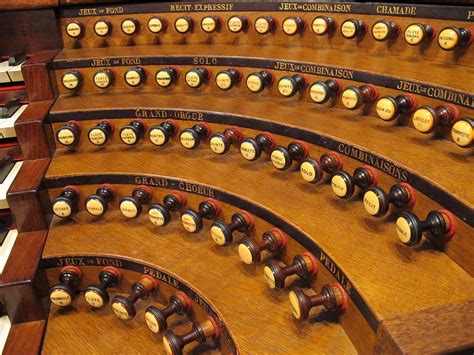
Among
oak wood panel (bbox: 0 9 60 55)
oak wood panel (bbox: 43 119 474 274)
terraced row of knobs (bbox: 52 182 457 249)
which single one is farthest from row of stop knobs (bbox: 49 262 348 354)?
oak wood panel (bbox: 0 9 60 55)

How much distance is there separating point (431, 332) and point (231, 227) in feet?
2.71

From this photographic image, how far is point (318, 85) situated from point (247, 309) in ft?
2.58

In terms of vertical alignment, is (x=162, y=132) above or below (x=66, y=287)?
above

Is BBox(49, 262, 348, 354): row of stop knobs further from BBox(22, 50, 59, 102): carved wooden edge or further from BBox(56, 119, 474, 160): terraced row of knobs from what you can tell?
BBox(22, 50, 59, 102): carved wooden edge

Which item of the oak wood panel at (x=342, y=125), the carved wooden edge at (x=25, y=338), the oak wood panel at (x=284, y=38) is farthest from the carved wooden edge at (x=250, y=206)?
the oak wood panel at (x=284, y=38)

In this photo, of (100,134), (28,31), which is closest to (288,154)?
(100,134)

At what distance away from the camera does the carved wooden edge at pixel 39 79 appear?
1835mm

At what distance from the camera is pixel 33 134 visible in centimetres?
173

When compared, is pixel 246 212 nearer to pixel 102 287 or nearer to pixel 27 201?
pixel 102 287

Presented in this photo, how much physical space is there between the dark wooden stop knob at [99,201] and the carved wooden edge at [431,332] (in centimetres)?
116

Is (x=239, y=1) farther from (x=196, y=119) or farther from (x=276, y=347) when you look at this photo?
(x=276, y=347)

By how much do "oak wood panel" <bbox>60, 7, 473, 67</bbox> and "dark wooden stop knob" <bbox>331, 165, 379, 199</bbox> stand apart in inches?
20.9

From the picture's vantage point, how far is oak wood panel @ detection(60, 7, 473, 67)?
1.51 metres

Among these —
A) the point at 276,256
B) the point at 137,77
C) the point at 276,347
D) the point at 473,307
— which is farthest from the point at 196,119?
the point at 473,307
